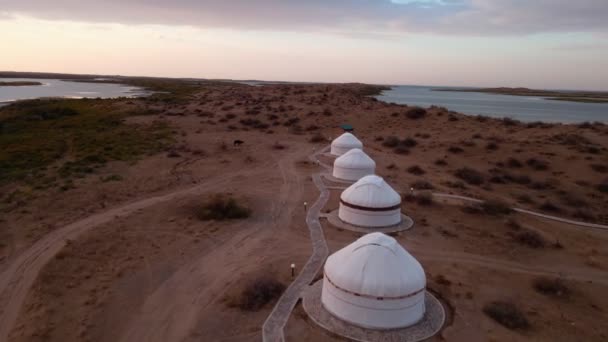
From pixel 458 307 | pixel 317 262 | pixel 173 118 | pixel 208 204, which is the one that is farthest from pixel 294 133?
pixel 458 307

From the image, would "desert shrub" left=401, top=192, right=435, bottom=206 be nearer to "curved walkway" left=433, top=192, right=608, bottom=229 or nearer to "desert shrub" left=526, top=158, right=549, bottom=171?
"curved walkway" left=433, top=192, right=608, bottom=229

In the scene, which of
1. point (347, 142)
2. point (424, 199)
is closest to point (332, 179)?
point (424, 199)

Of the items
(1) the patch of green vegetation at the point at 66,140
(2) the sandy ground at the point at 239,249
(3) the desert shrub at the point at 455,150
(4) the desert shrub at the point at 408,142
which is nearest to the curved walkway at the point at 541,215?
(2) the sandy ground at the point at 239,249

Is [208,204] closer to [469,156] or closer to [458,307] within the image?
[458,307]

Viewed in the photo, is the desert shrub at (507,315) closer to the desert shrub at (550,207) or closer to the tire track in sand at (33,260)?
the desert shrub at (550,207)

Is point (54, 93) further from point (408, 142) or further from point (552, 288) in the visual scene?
point (552, 288)

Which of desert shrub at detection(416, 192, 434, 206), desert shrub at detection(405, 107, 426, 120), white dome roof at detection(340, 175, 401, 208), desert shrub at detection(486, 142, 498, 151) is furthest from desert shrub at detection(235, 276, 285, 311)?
desert shrub at detection(405, 107, 426, 120)
